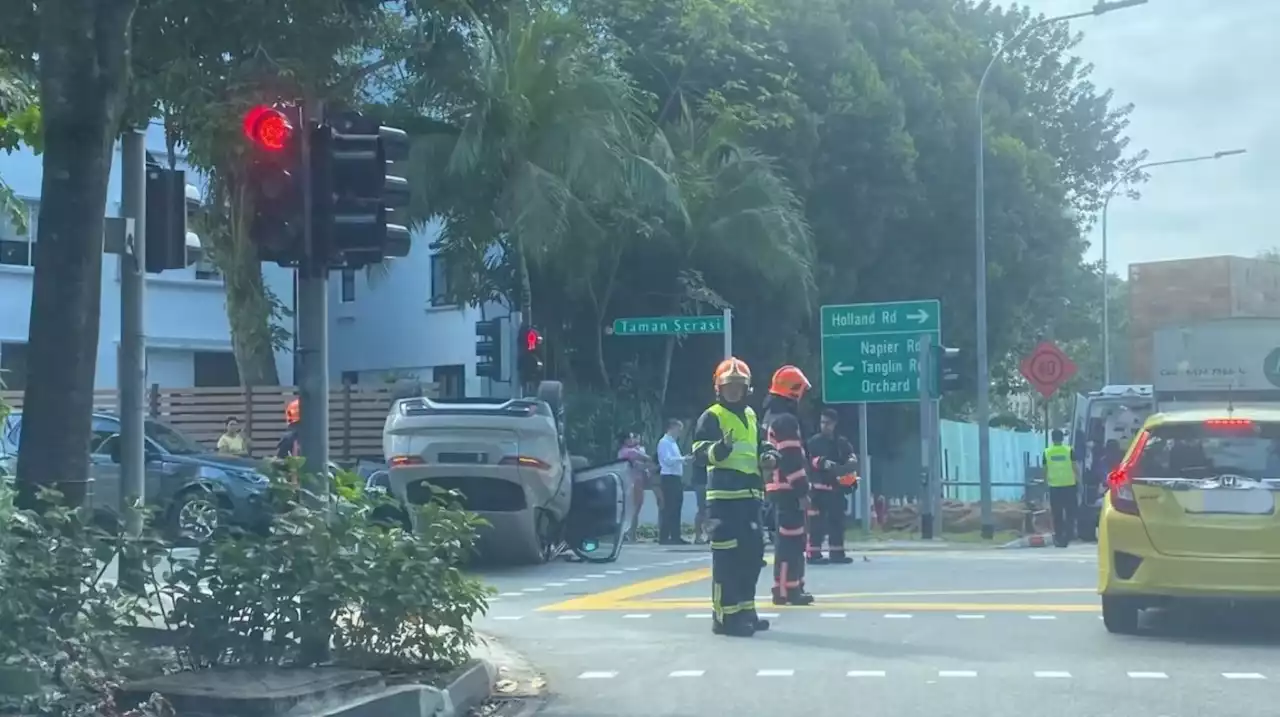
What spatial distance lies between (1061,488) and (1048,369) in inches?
96.0

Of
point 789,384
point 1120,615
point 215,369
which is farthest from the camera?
point 215,369

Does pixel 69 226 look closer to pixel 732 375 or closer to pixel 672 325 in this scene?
pixel 732 375

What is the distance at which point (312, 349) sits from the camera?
31.6 ft

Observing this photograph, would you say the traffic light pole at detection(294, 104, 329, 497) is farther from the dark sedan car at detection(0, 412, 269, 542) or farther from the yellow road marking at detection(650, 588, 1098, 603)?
the dark sedan car at detection(0, 412, 269, 542)

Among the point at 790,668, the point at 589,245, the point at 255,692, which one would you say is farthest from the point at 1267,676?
the point at 589,245

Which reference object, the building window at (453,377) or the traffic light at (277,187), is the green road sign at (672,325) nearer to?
the building window at (453,377)

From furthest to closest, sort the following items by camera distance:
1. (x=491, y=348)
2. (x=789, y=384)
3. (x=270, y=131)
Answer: (x=491, y=348), (x=789, y=384), (x=270, y=131)

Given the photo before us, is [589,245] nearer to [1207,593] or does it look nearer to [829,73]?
[829,73]

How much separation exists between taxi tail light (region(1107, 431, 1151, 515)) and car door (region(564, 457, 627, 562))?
308 inches

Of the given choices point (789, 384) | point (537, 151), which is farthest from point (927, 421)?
point (789, 384)

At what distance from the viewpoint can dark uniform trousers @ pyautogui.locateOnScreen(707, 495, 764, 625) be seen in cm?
1254

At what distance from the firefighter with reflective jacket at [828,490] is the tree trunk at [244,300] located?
27.6 feet

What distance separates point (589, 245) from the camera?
28.5 m

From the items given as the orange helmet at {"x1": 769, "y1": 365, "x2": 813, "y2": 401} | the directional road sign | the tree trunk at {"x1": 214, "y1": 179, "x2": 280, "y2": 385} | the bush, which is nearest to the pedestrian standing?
the directional road sign
